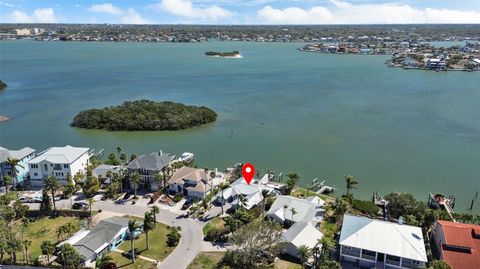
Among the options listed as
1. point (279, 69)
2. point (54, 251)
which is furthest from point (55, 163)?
point (279, 69)

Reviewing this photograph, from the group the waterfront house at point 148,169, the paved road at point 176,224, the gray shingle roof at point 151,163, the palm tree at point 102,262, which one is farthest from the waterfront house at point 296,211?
the palm tree at point 102,262

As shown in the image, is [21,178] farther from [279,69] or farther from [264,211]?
[279,69]

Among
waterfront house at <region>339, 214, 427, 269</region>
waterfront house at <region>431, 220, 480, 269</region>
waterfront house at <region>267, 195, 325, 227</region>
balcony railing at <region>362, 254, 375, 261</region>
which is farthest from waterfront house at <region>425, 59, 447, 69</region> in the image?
balcony railing at <region>362, 254, 375, 261</region>

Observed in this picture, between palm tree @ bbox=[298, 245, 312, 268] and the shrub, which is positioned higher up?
palm tree @ bbox=[298, 245, 312, 268]

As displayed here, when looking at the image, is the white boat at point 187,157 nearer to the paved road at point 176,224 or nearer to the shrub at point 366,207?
the paved road at point 176,224

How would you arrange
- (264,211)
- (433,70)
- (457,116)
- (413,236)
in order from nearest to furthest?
(413,236)
(264,211)
(457,116)
(433,70)

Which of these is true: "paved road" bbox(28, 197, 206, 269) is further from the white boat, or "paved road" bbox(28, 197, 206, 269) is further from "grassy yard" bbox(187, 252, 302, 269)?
the white boat

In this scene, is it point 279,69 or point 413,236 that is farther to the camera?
point 279,69
